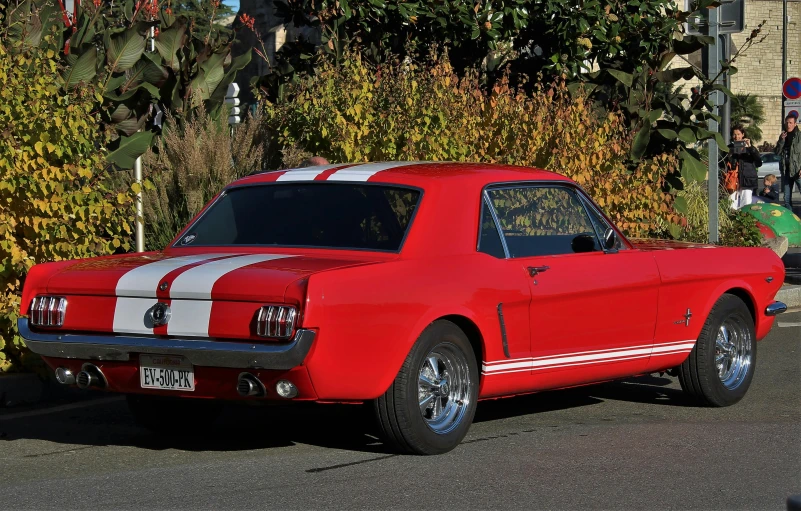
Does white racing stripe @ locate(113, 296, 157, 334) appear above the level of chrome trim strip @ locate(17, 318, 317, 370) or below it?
above

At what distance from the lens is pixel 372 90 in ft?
45.3

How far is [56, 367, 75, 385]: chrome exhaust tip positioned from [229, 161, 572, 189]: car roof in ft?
5.42

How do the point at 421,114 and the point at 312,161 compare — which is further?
the point at 421,114

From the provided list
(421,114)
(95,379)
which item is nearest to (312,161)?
(421,114)

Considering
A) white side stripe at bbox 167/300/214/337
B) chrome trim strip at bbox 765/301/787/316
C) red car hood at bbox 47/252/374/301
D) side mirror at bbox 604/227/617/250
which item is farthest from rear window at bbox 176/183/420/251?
chrome trim strip at bbox 765/301/787/316

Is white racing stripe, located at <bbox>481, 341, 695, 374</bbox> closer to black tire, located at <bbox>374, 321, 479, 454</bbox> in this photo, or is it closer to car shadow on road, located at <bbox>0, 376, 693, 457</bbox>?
black tire, located at <bbox>374, 321, 479, 454</bbox>

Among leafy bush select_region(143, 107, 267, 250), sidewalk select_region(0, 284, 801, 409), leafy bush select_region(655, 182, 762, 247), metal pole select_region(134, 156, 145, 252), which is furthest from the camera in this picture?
leafy bush select_region(655, 182, 762, 247)

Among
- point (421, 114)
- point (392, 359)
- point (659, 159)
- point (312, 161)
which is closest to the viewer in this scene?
point (392, 359)

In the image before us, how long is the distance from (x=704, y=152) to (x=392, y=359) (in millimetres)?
15014

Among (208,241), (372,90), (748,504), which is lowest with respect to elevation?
(748,504)

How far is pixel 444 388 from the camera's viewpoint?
23.6 ft

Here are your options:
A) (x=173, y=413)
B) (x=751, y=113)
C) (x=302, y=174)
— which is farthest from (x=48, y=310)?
(x=751, y=113)

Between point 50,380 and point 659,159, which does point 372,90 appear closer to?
point 659,159

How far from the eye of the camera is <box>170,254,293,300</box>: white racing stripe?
21.7 feet
